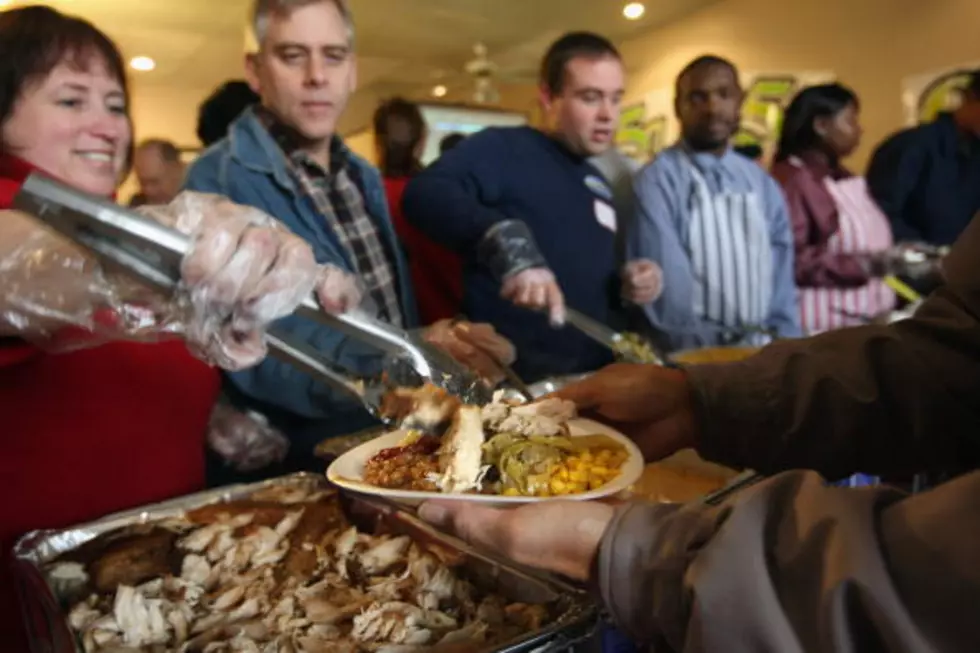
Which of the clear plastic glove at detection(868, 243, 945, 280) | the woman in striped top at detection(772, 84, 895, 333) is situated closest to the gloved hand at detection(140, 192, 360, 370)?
the woman in striped top at detection(772, 84, 895, 333)

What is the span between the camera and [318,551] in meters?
0.88

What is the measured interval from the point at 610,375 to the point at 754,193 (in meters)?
1.43

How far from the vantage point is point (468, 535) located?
2.28ft

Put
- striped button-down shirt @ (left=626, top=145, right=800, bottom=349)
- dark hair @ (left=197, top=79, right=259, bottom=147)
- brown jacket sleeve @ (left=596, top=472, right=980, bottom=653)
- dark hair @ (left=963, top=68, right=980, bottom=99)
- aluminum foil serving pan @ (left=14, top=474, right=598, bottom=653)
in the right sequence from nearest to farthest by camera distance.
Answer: brown jacket sleeve @ (left=596, top=472, right=980, bottom=653)
aluminum foil serving pan @ (left=14, top=474, right=598, bottom=653)
dark hair @ (left=197, top=79, right=259, bottom=147)
striped button-down shirt @ (left=626, top=145, right=800, bottom=349)
dark hair @ (left=963, top=68, right=980, bottom=99)

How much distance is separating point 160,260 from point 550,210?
1291mm

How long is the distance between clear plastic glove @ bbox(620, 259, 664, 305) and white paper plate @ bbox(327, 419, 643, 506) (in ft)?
3.14

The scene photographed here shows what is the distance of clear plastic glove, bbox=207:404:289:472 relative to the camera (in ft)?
3.94

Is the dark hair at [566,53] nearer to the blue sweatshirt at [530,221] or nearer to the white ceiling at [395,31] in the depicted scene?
the blue sweatshirt at [530,221]

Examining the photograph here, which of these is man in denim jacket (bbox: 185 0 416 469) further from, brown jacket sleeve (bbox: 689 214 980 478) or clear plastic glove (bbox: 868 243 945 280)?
clear plastic glove (bbox: 868 243 945 280)

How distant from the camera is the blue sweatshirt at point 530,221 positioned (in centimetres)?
171

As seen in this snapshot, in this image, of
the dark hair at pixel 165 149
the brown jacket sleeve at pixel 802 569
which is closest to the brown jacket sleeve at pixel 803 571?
the brown jacket sleeve at pixel 802 569

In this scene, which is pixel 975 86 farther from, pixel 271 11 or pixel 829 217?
pixel 271 11

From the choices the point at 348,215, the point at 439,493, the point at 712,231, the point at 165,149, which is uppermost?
the point at 165,149

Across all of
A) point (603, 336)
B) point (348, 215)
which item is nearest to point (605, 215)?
point (603, 336)
